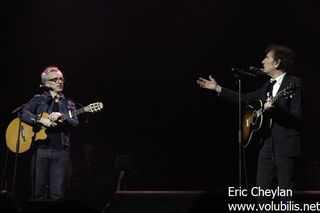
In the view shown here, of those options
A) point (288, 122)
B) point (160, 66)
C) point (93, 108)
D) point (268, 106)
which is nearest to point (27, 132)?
point (93, 108)

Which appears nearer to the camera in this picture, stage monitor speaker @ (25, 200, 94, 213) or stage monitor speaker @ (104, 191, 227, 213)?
stage monitor speaker @ (25, 200, 94, 213)

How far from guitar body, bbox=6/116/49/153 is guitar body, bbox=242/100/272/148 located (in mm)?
2515

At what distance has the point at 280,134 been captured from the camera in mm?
5098

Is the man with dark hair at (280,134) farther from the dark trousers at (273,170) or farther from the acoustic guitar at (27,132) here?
the acoustic guitar at (27,132)

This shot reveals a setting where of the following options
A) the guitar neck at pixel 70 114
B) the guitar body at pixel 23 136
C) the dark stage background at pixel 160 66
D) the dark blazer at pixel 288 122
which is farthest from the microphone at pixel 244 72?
the dark stage background at pixel 160 66

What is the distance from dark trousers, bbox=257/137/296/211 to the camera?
4.95 meters

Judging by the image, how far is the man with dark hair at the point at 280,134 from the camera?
500cm

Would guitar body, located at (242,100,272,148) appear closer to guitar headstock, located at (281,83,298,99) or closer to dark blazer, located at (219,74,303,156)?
dark blazer, located at (219,74,303,156)

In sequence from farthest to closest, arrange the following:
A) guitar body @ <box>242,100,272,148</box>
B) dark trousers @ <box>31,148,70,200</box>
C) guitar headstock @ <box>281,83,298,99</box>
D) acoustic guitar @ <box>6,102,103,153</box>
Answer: acoustic guitar @ <box>6,102,103,153</box> → dark trousers @ <box>31,148,70,200</box> → guitar body @ <box>242,100,272,148</box> → guitar headstock @ <box>281,83,298,99</box>

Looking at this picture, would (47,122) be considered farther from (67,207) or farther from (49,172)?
(67,207)

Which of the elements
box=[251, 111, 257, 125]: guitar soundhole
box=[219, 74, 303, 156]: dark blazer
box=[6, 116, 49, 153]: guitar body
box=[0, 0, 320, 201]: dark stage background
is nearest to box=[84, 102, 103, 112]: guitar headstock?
box=[6, 116, 49, 153]: guitar body

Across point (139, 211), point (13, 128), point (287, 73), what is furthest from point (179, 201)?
point (13, 128)

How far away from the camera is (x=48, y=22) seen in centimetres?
1021

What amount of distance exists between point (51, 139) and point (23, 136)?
0.75m
